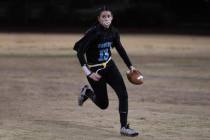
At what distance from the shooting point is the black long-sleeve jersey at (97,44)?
9.01 metres

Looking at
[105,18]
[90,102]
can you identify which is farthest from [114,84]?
[90,102]

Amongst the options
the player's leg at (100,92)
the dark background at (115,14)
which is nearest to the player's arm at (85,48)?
the player's leg at (100,92)

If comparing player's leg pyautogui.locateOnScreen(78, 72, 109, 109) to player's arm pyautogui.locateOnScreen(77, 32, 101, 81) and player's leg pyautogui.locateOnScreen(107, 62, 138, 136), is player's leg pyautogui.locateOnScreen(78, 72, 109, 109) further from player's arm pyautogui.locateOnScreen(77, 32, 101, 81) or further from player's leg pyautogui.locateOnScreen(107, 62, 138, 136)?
player's arm pyautogui.locateOnScreen(77, 32, 101, 81)

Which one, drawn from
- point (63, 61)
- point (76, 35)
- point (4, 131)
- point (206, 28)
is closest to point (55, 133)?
point (4, 131)

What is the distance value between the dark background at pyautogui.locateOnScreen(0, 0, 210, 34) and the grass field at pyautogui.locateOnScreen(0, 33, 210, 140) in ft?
49.1

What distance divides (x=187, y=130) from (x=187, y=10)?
112ft

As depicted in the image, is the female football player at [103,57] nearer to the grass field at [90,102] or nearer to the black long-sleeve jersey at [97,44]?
the black long-sleeve jersey at [97,44]

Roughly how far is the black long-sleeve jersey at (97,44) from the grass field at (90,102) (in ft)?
3.40

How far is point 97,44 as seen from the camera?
909 centimetres

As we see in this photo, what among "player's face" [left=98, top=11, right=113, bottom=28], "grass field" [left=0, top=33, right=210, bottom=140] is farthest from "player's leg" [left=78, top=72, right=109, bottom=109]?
"player's face" [left=98, top=11, right=113, bottom=28]

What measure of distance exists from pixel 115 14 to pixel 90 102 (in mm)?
28887

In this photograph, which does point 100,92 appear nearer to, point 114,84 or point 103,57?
point 114,84

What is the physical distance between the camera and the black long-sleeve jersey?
29.6 ft

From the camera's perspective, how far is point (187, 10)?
43188mm
